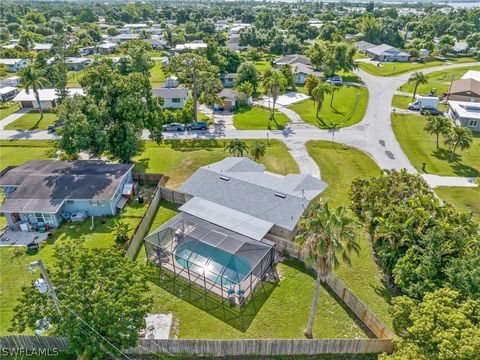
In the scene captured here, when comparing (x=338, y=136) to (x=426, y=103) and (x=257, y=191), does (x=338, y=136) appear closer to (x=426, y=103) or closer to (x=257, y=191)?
(x=426, y=103)

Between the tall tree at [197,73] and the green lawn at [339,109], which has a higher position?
the tall tree at [197,73]

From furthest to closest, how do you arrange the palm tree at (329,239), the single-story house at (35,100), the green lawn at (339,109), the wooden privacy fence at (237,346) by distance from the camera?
1. the single-story house at (35,100)
2. the green lawn at (339,109)
3. the wooden privacy fence at (237,346)
4. the palm tree at (329,239)

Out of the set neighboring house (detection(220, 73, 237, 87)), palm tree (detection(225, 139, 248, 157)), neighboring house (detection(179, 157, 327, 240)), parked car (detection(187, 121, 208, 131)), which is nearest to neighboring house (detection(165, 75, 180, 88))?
neighboring house (detection(220, 73, 237, 87))

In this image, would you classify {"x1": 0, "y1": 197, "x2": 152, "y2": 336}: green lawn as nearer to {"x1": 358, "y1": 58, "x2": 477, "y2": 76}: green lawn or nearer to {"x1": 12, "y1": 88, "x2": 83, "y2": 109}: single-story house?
{"x1": 12, "y1": 88, "x2": 83, "y2": 109}: single-story house

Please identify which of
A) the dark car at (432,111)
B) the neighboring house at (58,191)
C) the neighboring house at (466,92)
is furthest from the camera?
the neighboring house at (466,92)

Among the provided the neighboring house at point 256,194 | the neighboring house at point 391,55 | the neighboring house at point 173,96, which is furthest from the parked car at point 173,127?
the neighboring house at point 391,55

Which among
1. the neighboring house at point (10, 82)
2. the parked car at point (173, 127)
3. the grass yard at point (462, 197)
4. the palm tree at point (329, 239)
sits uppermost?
the palm tree at point (329, 239)

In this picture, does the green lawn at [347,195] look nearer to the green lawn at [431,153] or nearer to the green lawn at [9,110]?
the green lawn at [431,153]
